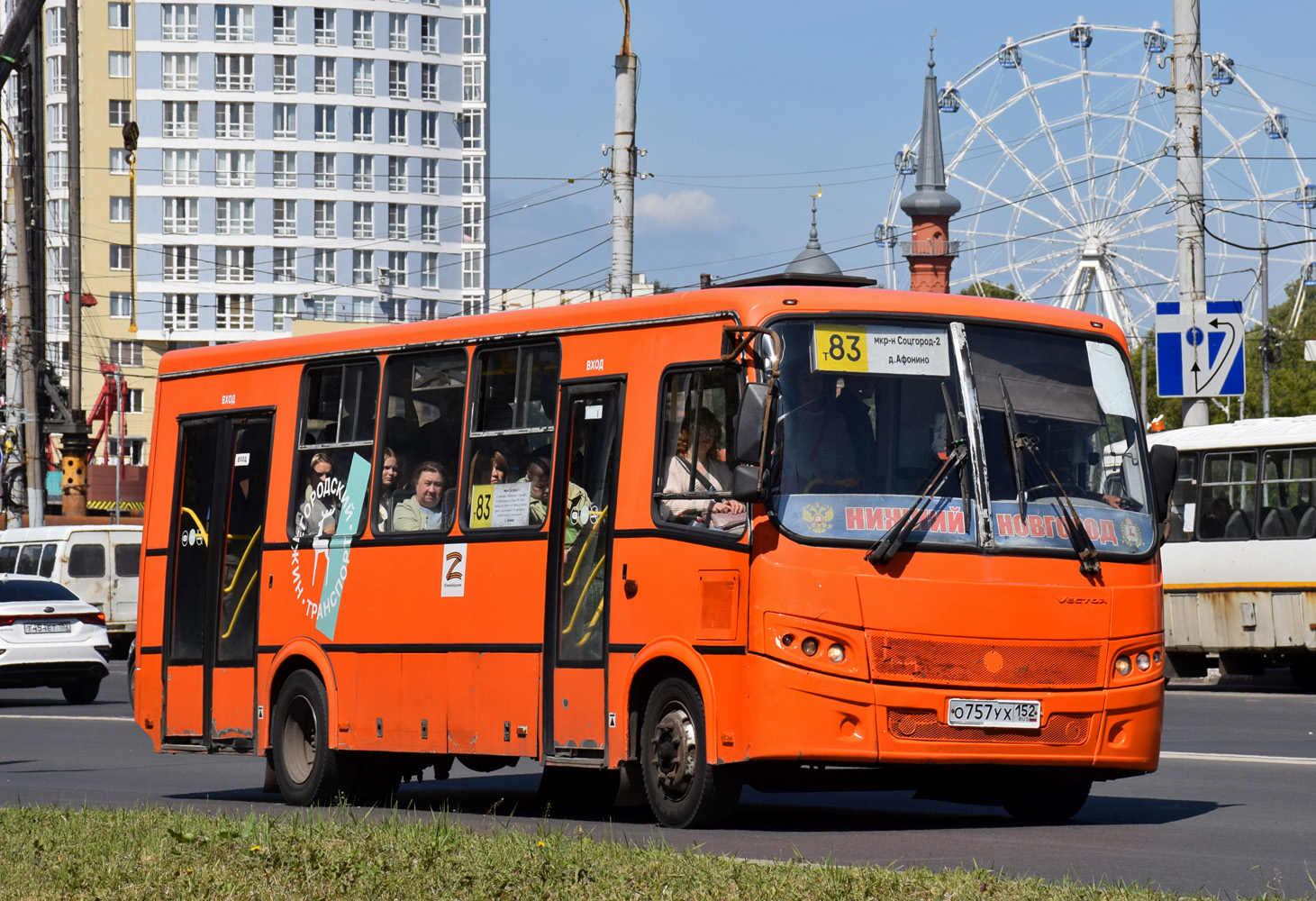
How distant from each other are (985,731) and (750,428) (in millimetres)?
1902

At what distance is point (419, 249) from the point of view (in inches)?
4493

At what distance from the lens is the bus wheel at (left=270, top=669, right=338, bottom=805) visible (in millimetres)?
13336

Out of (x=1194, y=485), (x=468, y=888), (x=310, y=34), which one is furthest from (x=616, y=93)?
(x=310, y=34)

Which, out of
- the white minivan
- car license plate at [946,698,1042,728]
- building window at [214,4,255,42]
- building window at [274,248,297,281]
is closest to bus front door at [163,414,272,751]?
car license plate at [946,698,1042,728]

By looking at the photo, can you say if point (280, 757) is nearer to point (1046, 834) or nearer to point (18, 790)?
point (18, 790)

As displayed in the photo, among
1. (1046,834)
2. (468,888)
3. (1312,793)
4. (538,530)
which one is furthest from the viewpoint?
(1312,793)

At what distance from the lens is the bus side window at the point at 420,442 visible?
1263 centimetres

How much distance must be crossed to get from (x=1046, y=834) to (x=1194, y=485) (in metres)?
16.9

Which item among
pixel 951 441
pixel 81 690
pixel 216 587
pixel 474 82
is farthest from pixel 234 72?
pixel 951 441

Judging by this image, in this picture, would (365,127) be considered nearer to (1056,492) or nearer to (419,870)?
(1056,492)

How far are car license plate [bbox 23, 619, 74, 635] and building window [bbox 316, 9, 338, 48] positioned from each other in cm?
8782

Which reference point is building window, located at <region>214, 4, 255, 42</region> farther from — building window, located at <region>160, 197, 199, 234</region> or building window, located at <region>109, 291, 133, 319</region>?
building window, located at <region>109, 291, 133, 319</region>

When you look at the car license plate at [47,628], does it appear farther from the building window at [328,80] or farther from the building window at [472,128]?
the building window at [472,128]

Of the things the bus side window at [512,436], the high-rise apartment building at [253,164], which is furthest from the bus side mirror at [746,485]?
the high-rise apartment building at [253,164]
